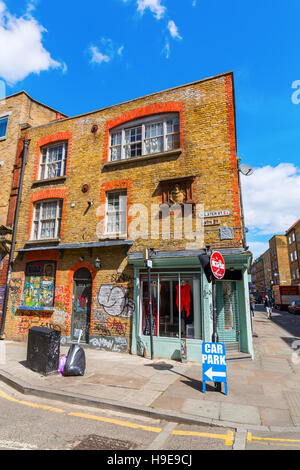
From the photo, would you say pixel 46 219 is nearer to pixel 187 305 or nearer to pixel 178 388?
pixel 187 305

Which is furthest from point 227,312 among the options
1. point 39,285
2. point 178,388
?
point 39,285

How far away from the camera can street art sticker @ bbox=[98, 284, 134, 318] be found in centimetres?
1011

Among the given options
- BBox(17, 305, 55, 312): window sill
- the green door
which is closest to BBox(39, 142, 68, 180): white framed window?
A: BBox(17, 305, 55, 312): window sill

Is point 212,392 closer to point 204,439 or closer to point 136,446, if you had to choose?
point 204,439

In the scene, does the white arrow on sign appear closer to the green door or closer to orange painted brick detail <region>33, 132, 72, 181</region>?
the green door

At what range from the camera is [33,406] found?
17.4 ft

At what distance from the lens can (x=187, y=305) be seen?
9.41 meters

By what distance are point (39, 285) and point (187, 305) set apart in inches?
266

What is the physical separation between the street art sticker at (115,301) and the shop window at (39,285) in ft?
8.70

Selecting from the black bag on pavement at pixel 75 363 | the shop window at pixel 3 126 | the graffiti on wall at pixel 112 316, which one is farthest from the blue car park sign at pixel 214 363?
the shop window at pixel 3 126

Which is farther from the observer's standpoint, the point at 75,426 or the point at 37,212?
the point at 37,212

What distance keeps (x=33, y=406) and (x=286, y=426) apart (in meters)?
4.58

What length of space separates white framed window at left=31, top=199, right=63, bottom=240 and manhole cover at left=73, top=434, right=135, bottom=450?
373 inches

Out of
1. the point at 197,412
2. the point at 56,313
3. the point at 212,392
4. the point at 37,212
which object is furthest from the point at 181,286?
the point at 37,212
